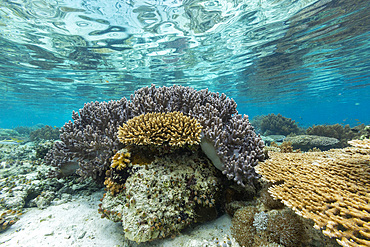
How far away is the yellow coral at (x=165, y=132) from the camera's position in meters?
3.22

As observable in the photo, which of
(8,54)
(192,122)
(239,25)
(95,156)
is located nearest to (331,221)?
(192,122)

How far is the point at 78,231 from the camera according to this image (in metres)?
3.17

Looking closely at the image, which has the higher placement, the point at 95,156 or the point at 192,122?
the point at 192,122

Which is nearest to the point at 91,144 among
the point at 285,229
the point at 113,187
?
the point at 113,187

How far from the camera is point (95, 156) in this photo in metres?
4.26

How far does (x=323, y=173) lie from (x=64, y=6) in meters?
14.2

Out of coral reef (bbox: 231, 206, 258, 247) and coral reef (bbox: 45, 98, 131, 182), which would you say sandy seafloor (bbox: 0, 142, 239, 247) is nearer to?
coral reef (bbox: 231, 206, 258, 247)

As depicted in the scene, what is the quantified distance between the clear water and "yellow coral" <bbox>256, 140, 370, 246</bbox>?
10.9m

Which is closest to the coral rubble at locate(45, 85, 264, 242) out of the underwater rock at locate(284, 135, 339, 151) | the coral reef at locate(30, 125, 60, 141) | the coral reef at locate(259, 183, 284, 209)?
the coral reef at locate(259, 183, 284, 209)

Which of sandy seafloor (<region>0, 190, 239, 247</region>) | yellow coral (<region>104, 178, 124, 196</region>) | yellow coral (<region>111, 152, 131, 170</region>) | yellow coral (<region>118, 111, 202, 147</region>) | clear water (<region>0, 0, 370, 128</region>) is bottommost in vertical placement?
sandy seafloor (<region>0, 190, 239, 247</region>)

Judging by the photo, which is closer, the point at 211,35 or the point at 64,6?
the point at 64,6

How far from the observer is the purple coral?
340 cm

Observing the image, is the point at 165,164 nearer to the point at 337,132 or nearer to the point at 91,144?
the point at 91,144

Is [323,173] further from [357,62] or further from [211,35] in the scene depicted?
[357,62]
